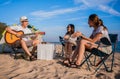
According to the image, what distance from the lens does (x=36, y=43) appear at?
640 centimetres

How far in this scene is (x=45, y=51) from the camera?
606cm

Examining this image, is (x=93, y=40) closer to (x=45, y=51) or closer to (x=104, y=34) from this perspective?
(x=104, y=34)

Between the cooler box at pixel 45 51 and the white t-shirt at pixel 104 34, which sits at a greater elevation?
the white t-shirt at pixel 104 34

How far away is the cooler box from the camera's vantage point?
6068 millimetres

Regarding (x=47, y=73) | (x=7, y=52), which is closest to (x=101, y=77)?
(x=47, y=73)

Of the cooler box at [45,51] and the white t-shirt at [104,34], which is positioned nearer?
the white t-shirt at [104,34]

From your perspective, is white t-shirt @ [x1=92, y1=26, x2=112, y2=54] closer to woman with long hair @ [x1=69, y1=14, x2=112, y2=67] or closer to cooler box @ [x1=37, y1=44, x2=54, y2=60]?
woman with long hair @ [x1=69, y1=14, x2=112, y2=67]

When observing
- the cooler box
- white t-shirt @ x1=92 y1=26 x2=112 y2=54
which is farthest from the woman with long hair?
the cooler box

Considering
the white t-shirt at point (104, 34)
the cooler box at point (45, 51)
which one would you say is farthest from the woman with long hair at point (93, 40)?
the cooler box at point (45, 51)

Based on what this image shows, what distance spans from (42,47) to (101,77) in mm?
2295

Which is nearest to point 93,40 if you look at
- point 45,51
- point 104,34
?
point 104,34

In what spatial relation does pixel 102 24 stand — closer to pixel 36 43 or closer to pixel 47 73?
pixel 47 73

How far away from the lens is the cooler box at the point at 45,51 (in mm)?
6068

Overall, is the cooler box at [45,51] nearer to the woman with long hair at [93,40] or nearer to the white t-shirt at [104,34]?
the woman with long hair at [93,40]
